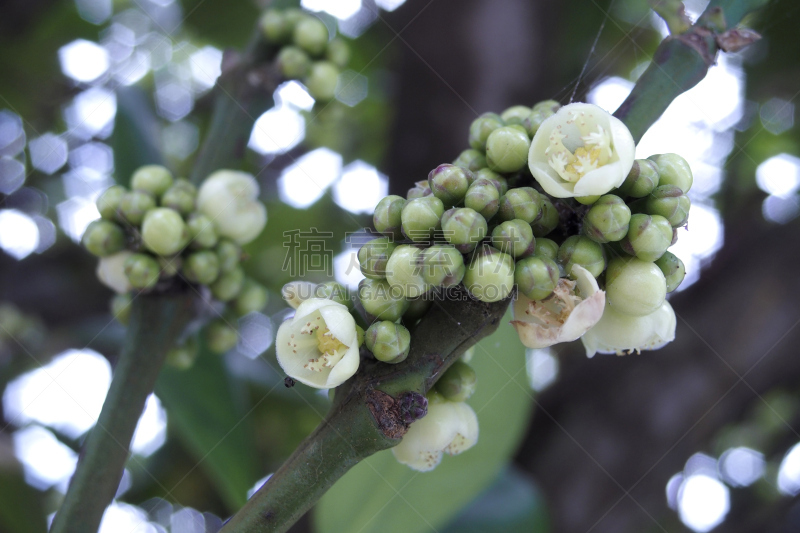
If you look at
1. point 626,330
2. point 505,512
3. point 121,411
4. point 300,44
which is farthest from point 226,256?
point 505,512

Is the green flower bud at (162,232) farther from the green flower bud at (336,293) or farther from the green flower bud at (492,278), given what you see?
the green flower bud at (492,278)

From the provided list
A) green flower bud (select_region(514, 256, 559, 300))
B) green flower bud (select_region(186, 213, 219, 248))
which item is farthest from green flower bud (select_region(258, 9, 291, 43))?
green flower bud (select_region(514, 256, 559, 300))

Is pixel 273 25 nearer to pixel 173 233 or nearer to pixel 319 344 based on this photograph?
pixel 173 233

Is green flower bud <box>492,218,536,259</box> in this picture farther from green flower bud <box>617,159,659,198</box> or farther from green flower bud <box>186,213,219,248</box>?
green flower bud <box>186,213,219,248</box>

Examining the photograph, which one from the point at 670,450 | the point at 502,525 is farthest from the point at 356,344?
the point at 670,450

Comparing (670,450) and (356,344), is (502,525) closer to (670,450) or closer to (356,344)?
(670,450)

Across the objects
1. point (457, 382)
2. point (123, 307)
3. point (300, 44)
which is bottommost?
point (123, 307)
